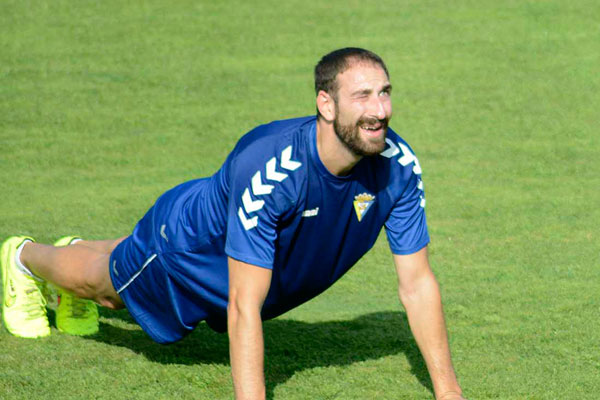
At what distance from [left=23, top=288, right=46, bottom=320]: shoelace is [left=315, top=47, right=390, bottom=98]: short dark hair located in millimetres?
2129

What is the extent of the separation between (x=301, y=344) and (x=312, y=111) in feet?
14.7

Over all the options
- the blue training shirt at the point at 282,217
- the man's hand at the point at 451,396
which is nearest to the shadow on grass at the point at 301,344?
Answer: the blue training shirt at the point at 282,217

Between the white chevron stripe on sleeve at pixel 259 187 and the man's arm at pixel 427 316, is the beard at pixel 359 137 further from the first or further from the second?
the man's arm at pixel 427 316

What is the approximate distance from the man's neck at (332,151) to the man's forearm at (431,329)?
594 mm

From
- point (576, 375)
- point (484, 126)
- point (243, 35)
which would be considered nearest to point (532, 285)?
point (576, 375)

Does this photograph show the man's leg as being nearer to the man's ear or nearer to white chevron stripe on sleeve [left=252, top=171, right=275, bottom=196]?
white chevron stripe on sleeve [left=252, top=171, right=275, bottom=196]

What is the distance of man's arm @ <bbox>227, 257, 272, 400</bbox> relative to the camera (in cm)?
345

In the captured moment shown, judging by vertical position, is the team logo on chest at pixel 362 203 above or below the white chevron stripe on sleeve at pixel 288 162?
below

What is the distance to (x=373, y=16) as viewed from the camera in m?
11.0

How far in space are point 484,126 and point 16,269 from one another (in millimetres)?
5177

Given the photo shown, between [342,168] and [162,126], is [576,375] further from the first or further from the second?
[162,126]

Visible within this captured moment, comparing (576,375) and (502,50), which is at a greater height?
(502,50)

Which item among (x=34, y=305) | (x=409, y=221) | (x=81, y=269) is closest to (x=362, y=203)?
(x=409, y=221)

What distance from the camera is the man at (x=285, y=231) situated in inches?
139
